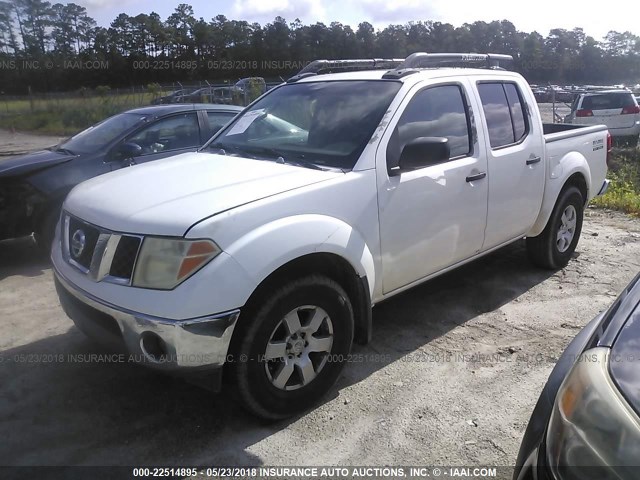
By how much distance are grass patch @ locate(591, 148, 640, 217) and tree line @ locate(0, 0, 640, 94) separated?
Answer: 702 centimetres

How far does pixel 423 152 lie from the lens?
11.0 feet

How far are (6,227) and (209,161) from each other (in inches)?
124

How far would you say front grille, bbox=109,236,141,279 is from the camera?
266 centimetres

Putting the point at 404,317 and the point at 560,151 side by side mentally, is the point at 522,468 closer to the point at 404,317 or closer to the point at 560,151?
the point at 404,317

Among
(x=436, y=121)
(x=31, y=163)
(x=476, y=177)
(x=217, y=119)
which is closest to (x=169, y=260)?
(x=436, y=121)

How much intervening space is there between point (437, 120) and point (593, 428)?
275 centimetres

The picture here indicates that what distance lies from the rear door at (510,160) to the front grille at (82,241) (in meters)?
2.85

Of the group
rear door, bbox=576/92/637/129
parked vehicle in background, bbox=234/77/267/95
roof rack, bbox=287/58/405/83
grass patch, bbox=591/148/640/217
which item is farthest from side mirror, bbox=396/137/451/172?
parked vehicle in background, bbox=234/77/267/95

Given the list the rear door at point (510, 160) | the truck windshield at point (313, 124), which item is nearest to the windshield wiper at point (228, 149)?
the truck windshield at point (313, 124)

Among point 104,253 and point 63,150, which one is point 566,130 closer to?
point 104,253

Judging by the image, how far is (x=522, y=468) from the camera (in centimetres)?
175

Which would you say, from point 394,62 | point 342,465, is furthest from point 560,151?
point 342,465

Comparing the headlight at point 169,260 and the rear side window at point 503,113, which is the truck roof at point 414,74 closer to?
the rear side window at point 503,113

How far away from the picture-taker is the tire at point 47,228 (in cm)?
563
